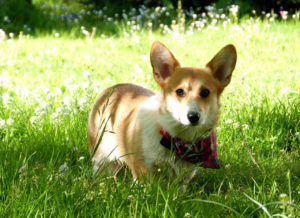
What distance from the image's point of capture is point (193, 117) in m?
2.62

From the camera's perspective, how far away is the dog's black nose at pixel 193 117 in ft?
8.60

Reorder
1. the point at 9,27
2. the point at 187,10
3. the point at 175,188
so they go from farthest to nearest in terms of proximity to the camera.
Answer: the point at 187,10 → the point at 9,27 → the point at 175,188

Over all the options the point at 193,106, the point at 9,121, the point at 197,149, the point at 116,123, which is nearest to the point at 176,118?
the point at 193,106

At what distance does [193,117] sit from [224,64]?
666 mm

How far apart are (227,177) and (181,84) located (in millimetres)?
744

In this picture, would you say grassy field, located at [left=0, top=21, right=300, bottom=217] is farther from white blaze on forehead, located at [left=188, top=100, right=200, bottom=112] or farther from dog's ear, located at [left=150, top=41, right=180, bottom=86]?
dog's ear, located at [left=150, top=41, right=180, bottom=86]

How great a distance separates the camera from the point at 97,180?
2424 mm

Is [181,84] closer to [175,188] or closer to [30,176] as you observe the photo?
[175,188]

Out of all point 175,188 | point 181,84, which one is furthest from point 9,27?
point 175,188

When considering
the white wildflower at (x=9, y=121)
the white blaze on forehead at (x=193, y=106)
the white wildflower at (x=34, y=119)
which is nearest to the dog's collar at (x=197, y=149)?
the white blaze on forehead at (x=193, y=106)

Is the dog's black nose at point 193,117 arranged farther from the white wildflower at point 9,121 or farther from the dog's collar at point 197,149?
the white wildflower at point 9,121

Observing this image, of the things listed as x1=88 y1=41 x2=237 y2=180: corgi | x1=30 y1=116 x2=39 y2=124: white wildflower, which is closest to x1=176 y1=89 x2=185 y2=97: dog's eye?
x1=88 y1=41 x2=237 y2=180: corgi

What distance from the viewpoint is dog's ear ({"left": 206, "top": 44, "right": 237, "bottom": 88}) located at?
3.01 meters

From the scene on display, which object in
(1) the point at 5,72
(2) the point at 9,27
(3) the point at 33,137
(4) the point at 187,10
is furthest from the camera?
(4) the point at 187,10
